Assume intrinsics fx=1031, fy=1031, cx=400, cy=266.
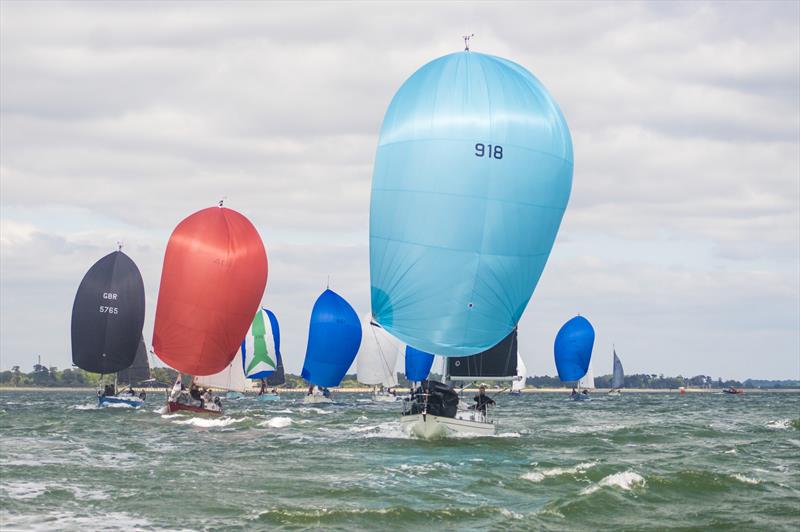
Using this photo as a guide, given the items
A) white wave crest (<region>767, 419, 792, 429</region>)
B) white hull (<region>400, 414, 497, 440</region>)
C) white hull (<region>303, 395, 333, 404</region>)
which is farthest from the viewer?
white hull (<region>303, 395, 333, 404</region>)

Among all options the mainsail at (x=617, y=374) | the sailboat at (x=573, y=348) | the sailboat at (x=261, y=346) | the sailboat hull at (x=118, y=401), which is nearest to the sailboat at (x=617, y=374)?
the mainsail at (x=617, y=374)

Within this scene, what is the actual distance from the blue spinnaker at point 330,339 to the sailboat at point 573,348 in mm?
40097

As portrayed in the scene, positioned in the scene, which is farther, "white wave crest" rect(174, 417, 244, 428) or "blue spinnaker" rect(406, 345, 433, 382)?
"blue spinnaker" rect(406, 345, 433, 382)

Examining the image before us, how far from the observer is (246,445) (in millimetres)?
40688

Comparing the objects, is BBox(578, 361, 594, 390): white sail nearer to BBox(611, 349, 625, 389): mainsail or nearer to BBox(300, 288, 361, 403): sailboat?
BBox(611, 349, 625, 389): mainsail

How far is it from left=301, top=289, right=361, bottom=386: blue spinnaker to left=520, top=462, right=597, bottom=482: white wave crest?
167 feet

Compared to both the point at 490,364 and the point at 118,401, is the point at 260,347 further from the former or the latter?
the point at 490,364

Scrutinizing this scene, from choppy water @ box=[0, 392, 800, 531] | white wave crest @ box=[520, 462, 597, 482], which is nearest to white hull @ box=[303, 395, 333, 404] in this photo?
choppy water @ box=[0, 392, 800, 531]

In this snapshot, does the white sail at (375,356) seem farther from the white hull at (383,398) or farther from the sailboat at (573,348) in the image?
the sailboat at (573,348)

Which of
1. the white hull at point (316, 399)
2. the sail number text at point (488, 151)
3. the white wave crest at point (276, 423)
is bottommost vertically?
the white wave crest at point (276, 423)

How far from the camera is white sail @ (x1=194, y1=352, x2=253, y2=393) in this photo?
88.2 m

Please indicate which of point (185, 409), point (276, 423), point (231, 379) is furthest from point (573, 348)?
point (185, 409)

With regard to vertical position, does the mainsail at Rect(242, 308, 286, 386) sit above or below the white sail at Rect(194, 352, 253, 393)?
above

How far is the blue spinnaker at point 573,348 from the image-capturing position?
117625 mm
